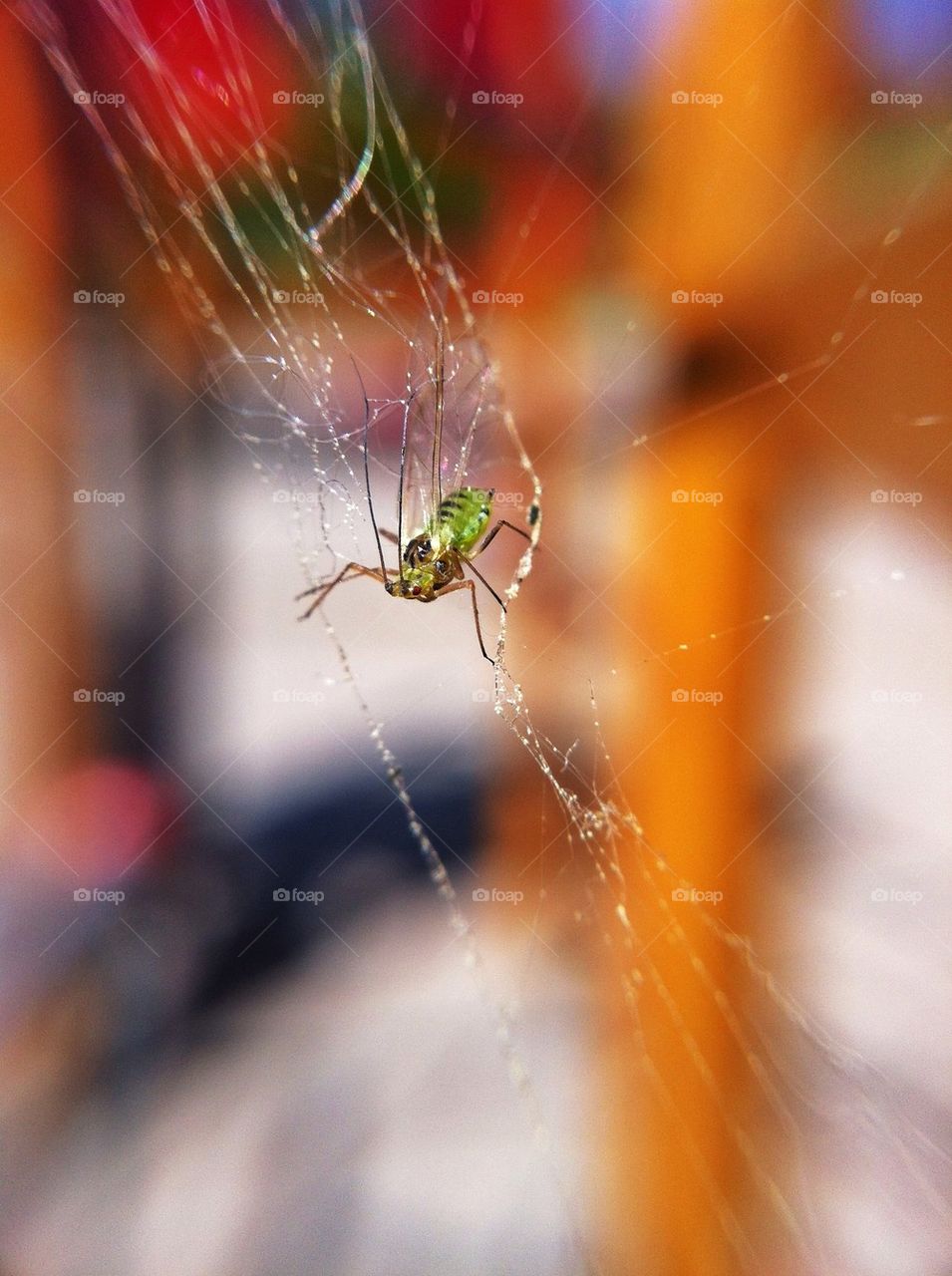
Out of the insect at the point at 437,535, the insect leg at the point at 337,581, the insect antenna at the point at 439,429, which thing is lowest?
the insect leg at the point at 337,581

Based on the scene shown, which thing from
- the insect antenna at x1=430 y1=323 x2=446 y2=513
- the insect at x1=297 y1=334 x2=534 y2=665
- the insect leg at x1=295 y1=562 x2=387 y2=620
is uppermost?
the insect antenna at x1=430 y1=323 x2=446 y2=513

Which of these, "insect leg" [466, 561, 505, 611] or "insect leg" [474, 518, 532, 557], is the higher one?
"insect leg" [474, 518, 532, 557]

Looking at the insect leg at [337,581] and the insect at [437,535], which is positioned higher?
the insect at [437,535]

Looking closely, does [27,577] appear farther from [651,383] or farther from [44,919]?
[651,383]

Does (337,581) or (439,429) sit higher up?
(439,429)

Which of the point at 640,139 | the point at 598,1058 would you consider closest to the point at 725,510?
the point at 640,139
